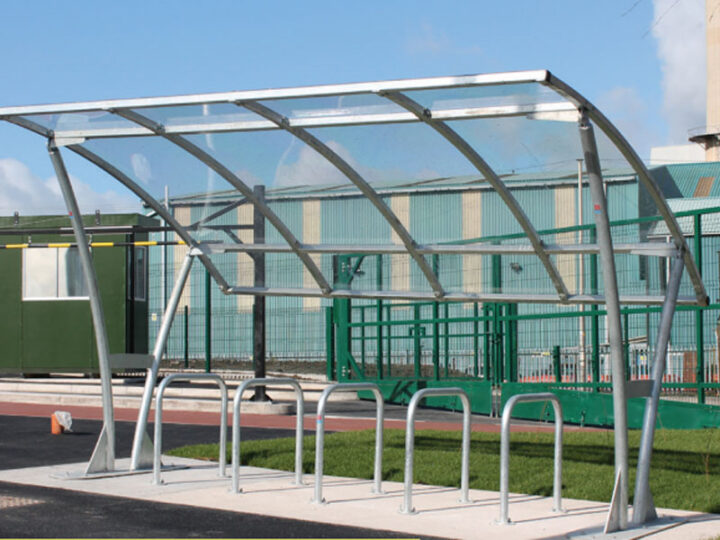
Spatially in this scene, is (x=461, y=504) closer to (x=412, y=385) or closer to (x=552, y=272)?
(x=552, y=272)

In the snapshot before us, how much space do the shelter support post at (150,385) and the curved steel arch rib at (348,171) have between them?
1.82 meters

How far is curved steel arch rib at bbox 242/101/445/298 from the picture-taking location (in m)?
7.25

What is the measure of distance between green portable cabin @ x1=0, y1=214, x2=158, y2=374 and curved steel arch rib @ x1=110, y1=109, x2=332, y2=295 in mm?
13281

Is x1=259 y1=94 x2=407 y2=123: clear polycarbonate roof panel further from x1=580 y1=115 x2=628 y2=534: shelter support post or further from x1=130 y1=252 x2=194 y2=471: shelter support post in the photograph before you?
x1=130 y1=252 x2=194 y2=471: shelter support post

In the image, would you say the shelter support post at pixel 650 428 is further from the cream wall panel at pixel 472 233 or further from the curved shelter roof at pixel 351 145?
the cream wall panel at pixel 472 233

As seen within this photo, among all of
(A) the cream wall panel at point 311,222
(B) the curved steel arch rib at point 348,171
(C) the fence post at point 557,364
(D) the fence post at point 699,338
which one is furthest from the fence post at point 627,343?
(A) the cream wall panel at point 311,222

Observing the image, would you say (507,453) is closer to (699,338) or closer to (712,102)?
(699,338)

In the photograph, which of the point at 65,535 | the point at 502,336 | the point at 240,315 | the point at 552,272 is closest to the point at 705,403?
the point at 502,336

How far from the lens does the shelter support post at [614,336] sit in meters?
6.32

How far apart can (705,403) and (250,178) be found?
296 inches

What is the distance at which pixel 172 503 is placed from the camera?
7523 mm

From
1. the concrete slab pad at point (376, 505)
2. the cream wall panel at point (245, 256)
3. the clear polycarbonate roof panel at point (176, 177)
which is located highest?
the clear polycarbonate roof panel at point (176, 177)

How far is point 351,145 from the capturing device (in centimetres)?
796

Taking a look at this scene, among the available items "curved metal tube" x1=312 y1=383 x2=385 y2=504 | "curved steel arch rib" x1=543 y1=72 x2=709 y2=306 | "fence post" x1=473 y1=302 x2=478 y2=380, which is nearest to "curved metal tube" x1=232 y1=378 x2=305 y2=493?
"curved metal tube" x1=312 y1=383 x2=385 y2=504
